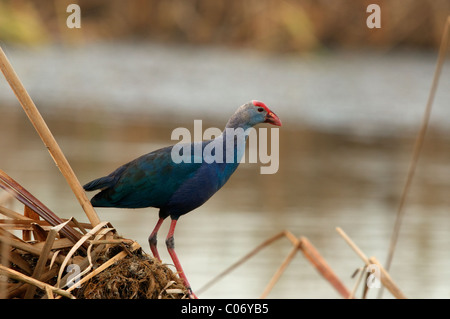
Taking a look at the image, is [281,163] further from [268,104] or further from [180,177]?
[180,177]

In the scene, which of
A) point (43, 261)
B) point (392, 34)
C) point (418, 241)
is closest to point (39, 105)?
point (418, 241)

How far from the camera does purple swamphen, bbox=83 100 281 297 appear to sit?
3.43 meters

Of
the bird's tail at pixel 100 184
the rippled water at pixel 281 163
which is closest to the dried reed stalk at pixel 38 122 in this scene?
the bird's tail at pixel 100 184

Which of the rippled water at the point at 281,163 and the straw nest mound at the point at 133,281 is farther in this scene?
the rippled water at the point at 281,163

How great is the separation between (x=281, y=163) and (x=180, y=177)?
6.96 m

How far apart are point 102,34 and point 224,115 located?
26.5 feet

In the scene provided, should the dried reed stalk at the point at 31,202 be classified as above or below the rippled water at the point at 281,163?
above

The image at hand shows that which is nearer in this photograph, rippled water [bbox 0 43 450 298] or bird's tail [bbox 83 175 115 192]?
bird's tail [bbox 83 175 115 192]

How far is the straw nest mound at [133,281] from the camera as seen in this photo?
2.87 m

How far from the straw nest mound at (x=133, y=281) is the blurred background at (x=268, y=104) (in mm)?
2552

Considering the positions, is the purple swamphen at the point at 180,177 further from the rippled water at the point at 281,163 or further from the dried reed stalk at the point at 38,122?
the rippled water at the point at 281,163

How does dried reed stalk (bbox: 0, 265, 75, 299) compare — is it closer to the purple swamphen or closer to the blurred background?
the purple swamphen

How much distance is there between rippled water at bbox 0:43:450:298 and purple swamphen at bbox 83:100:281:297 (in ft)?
7.01

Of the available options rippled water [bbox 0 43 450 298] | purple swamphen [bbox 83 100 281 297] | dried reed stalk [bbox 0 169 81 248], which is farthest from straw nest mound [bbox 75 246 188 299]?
rippled water [bbox 0 43 450 298]
